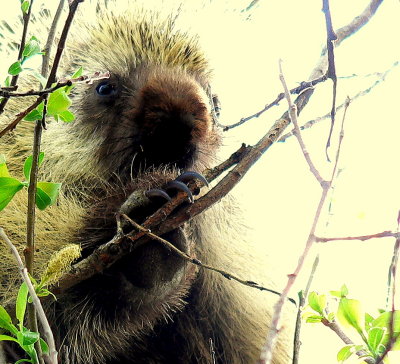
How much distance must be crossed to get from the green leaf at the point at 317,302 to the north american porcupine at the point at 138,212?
46 cm

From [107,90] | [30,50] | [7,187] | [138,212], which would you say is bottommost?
[7,187]

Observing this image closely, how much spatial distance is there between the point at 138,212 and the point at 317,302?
51 cm

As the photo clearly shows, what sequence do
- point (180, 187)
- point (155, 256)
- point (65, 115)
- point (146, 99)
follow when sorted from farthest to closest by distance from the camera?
point (146, 99) → point (155, 256) → point (180, 187) → point (65, 115)

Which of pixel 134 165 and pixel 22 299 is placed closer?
pixel 22 299

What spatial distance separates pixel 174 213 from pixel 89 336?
0.52 m

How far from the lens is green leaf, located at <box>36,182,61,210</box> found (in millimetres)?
969

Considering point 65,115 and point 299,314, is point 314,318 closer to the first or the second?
point 299,314

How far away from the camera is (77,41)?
1941mm

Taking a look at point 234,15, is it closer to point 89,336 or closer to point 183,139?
point 183,139

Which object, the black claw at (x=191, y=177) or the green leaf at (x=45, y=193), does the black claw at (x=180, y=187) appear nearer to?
the black claw at (x=191, y=177)

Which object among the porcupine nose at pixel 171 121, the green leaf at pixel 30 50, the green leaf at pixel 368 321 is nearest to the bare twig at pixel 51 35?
the green leaf at pixel 30 50

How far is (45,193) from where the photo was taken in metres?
0.97

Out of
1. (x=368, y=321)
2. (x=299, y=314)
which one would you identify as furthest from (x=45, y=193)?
(x=368, y=321)

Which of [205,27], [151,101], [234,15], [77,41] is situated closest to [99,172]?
[151,101]
